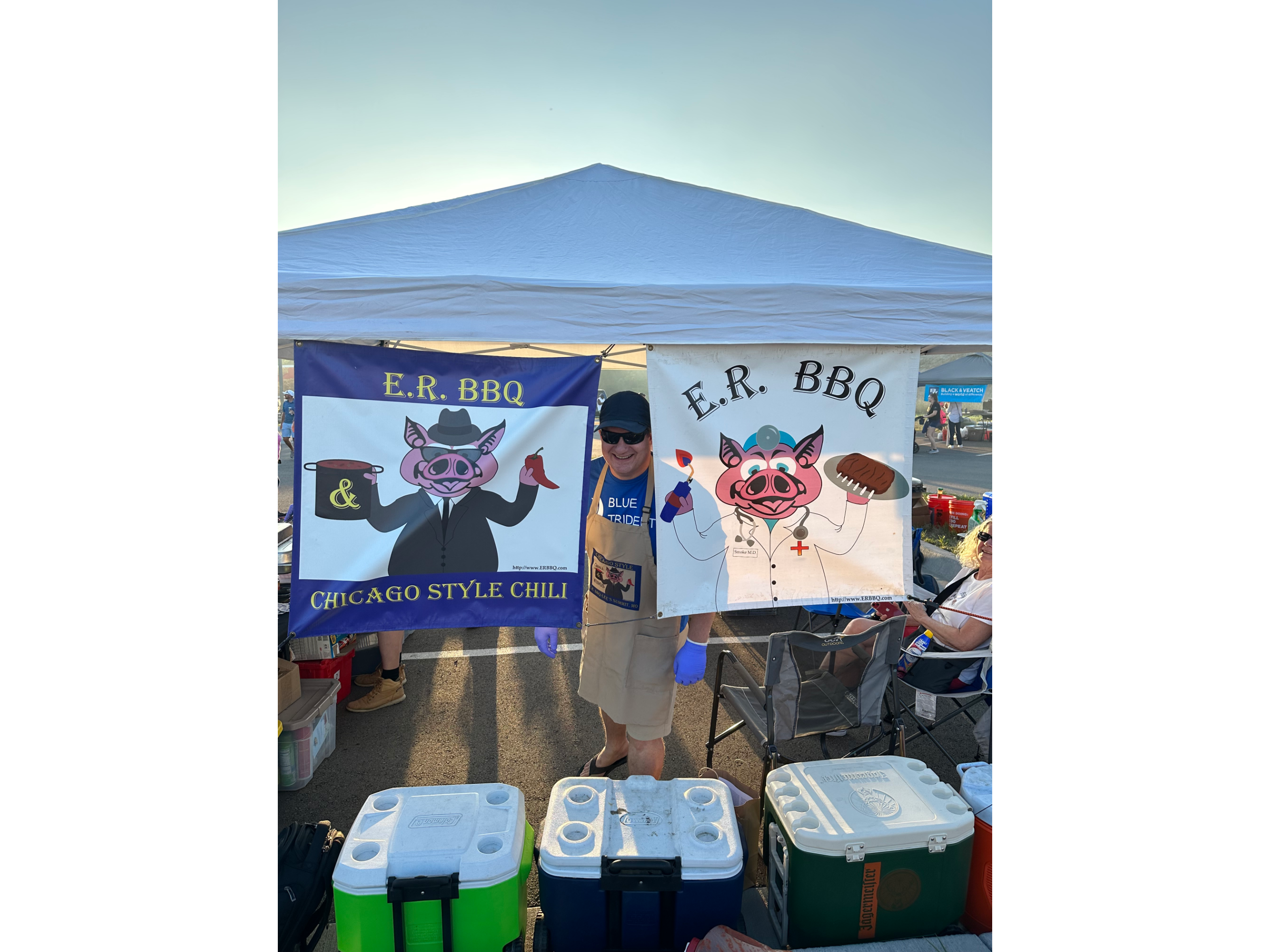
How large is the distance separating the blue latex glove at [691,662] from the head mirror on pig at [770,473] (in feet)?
2.18

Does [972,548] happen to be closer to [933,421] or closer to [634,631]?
[634,631]

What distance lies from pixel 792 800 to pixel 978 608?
1721 millimetres

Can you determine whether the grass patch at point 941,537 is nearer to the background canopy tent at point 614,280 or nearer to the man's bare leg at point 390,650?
the background canopy tent at point 614,280

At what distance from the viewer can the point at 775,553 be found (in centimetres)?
259

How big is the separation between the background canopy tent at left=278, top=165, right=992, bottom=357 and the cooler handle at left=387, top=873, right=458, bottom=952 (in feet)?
5.66

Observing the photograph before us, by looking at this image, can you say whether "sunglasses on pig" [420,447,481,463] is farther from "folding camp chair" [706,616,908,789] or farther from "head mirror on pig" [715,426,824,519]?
"folding camp chair" [706,616,908,789]

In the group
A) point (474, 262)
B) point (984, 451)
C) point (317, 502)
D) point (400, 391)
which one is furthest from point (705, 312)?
point (984, 451)

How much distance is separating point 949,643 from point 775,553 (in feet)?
4.43

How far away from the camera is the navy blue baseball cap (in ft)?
8.55

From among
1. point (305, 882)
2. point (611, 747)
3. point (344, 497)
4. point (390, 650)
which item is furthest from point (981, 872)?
point (390, 650)

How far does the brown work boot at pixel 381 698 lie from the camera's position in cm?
379

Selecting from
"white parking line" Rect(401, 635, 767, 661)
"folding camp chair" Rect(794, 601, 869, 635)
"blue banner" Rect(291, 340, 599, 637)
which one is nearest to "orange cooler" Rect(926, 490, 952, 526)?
"folding camp chair" Rect(794, 601, 869, 635)

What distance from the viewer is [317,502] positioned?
231 cm
